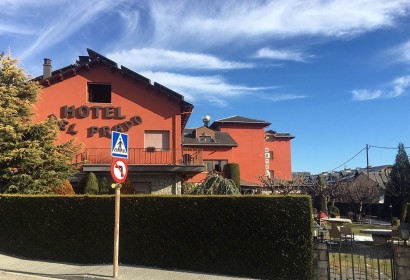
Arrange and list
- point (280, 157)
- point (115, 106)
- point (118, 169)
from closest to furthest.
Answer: point (118, 169)
point (115, 106)
point (280, 157)

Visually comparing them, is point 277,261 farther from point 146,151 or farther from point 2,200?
point 146,151

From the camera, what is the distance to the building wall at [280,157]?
56.6m

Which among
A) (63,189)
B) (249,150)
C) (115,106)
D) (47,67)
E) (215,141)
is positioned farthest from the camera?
(249,150)

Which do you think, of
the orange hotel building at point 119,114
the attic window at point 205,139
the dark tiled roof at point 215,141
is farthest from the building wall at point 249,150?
the orange hotel building at point 119,114

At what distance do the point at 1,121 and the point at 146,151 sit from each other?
27.4 ft

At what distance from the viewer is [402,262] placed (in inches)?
337

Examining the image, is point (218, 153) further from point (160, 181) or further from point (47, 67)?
point (47, 67)

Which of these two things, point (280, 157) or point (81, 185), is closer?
point (81, 185)

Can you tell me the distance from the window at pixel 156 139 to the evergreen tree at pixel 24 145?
561 cm

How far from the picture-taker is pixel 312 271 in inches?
349

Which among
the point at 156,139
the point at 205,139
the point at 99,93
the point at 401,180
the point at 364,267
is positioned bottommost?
the point at 364,267

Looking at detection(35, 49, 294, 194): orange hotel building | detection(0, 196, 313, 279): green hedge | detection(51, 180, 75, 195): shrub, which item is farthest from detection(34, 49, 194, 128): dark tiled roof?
detection(0, 196, 313, 279): green hedge

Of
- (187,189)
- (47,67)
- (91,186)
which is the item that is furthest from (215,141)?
(91,186)

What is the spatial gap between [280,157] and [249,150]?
9171mm
